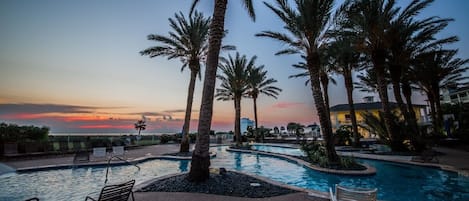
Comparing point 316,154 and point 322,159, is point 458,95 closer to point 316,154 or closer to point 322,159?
point 316,154

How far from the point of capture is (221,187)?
712 centimetres

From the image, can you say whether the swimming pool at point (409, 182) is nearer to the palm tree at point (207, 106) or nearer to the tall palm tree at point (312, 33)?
the tall palm tree at point (312, 33)

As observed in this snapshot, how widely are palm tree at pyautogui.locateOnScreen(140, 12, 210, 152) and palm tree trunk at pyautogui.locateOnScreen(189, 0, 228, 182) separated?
30.0 ft

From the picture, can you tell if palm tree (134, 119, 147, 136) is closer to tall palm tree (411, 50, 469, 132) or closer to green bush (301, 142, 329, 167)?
green bush (301, 142, 329, 167)

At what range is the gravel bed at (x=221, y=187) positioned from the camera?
6691mm

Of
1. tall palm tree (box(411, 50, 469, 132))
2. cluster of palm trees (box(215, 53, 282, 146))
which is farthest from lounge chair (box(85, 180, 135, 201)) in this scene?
tall palm tree (box(411, 50, 469, 132))

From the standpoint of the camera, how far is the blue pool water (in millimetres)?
7296

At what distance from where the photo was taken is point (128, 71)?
18.8 metres

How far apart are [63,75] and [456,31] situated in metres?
32.0

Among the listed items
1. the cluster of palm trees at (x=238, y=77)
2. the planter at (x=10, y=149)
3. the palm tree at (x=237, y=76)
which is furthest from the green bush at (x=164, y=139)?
the planter at (x=10, y=149)

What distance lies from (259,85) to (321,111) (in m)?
20.3

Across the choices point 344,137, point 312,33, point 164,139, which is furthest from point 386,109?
point 164,139

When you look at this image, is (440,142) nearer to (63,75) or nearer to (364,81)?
(364,81)

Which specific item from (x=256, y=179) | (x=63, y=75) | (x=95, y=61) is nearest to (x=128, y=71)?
(x=95, y=61)
